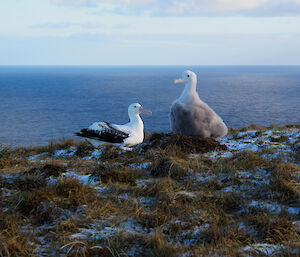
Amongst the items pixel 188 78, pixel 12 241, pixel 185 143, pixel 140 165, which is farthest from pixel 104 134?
pixel 12 241

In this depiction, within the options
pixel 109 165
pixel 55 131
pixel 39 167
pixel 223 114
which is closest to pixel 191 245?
pixel 109 165

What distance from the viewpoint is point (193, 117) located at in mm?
9211

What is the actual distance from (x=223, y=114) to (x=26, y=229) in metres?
56.3

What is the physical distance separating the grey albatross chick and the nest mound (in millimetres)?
511

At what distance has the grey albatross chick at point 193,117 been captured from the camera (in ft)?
30.3

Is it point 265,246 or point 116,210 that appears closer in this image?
point 265,246

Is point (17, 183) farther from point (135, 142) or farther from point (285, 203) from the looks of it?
point (135, 142)

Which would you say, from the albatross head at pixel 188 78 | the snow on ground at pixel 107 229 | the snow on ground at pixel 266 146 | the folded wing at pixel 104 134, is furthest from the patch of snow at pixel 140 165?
the albatross head at pixel 188 78

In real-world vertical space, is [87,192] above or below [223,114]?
above

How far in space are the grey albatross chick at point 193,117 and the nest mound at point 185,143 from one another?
511 millimetres

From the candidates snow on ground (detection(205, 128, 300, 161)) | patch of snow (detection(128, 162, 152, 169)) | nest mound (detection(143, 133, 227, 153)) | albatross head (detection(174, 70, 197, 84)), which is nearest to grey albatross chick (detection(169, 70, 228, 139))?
albatross head (detection(174, 70, 197, 84))

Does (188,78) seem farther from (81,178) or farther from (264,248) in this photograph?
(264,248)

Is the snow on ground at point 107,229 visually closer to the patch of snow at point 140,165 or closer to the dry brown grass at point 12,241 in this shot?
the dry brown grass at point 12,241

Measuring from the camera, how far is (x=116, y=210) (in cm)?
467
